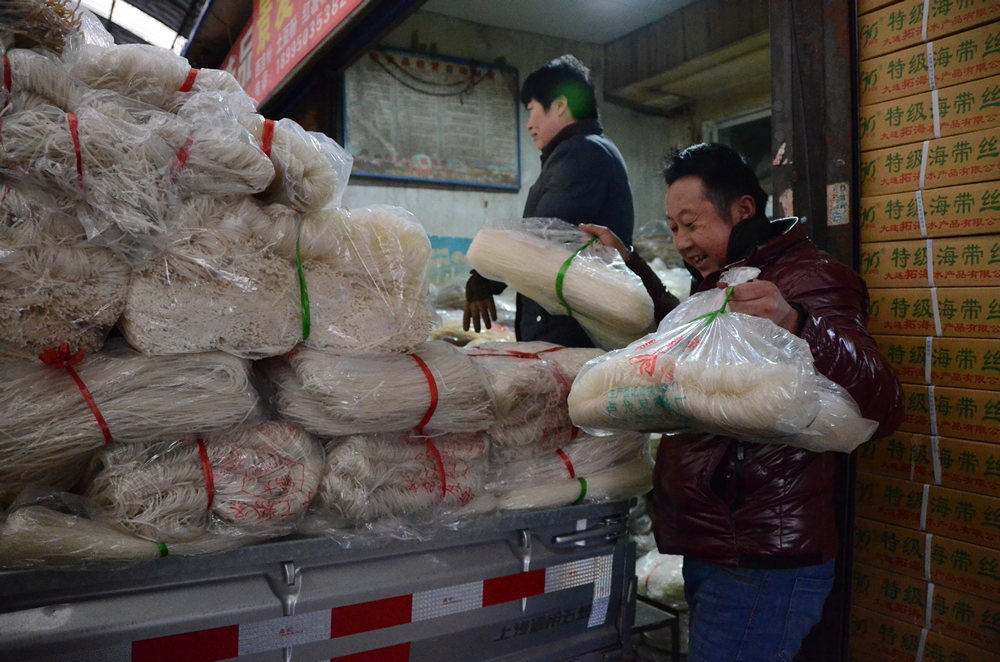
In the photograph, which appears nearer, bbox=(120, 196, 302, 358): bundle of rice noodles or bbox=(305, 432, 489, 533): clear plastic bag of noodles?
bbox=(120, 196, 302, 358): bundle of rice noodles

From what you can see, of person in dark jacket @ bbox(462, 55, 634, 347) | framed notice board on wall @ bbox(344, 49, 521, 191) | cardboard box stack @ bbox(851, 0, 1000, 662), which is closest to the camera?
cardboard box stack @ bbox(851, 0, 1000, 662)

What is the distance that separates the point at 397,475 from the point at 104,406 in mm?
683

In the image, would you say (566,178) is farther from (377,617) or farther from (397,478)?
(377,617)

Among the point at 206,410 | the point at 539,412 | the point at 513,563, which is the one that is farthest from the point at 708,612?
the point at 206,410

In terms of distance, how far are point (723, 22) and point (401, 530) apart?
473cm

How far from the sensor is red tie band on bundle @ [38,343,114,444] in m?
1.34

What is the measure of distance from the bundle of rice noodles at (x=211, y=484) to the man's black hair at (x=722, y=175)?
125 centimetres

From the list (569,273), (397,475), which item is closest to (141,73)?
(397,475)

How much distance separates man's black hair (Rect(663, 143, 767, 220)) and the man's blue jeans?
0.94 meters

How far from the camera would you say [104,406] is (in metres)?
1.36

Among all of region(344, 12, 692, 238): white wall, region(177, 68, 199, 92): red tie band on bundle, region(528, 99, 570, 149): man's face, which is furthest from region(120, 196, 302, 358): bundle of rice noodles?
region(344, 12, 692, 238): white wall

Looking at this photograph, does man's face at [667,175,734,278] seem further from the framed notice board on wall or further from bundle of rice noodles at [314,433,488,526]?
the framed notice board on wall

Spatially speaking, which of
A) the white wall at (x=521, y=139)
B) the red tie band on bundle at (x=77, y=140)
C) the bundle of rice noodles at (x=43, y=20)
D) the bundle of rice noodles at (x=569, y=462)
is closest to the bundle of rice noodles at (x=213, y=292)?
the red tie band on bundle at (x=77, y=140)

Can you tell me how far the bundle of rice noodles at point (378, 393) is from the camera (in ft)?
5.17
